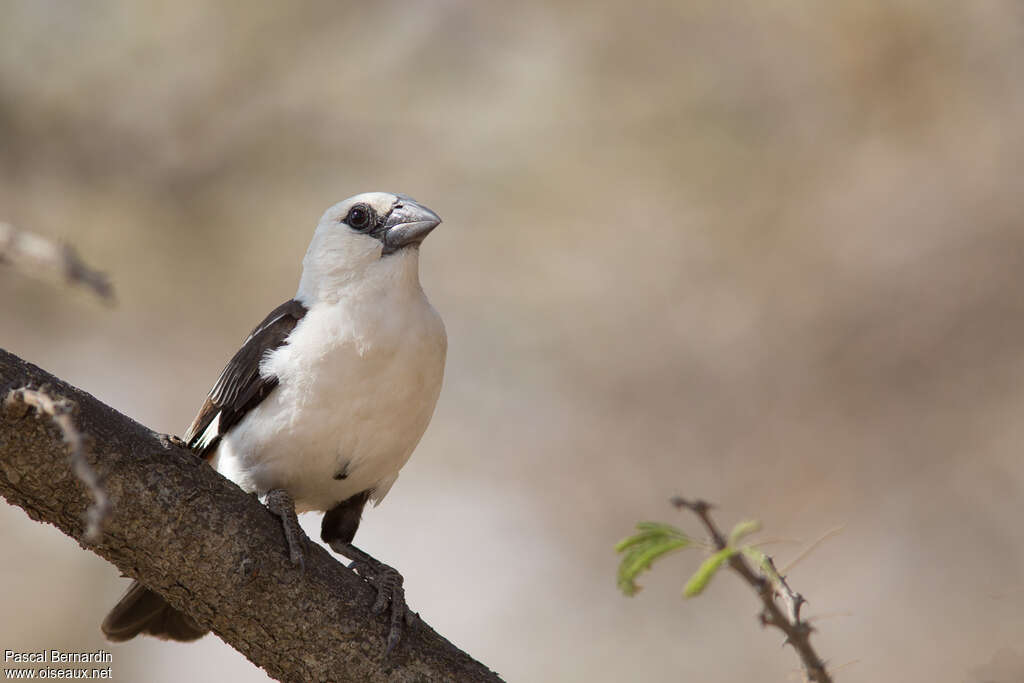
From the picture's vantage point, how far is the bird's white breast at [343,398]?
2.98 meters

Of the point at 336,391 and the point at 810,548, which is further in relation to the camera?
the point at 336,391

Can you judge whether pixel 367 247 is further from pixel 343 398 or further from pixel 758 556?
pixel 758 556

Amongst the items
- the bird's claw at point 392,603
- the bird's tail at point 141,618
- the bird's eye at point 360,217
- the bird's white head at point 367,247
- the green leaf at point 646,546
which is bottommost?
the green leaf at point 646,546

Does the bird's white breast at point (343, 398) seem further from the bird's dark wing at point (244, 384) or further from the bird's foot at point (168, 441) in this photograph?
the bird's foot at point (168, 441)

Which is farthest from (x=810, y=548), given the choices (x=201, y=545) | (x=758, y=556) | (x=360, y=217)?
(x=360, y=217)

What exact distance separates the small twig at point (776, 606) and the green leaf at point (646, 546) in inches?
5.8

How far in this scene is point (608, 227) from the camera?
740 cm

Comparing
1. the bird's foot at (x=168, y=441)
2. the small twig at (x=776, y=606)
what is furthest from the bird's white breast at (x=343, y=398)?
the small twig at (x=776, y=606)

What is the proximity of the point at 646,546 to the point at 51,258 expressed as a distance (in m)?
1.10

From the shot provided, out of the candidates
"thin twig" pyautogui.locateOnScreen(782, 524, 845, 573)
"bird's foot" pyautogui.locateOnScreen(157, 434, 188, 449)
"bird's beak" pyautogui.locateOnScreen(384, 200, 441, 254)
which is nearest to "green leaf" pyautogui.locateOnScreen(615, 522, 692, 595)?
"thin twig" pyautogui.locateOnScreen(782, 524, 845, 573)

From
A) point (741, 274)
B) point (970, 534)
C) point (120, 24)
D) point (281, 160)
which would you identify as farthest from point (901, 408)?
point (120, 24)

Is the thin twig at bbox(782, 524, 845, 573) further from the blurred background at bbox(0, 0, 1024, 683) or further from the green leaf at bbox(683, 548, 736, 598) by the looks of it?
the blurred background at bbox(0, 0, 1024, 683)

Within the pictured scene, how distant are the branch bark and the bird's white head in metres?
0.98

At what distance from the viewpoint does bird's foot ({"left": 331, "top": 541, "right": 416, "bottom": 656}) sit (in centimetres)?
251
